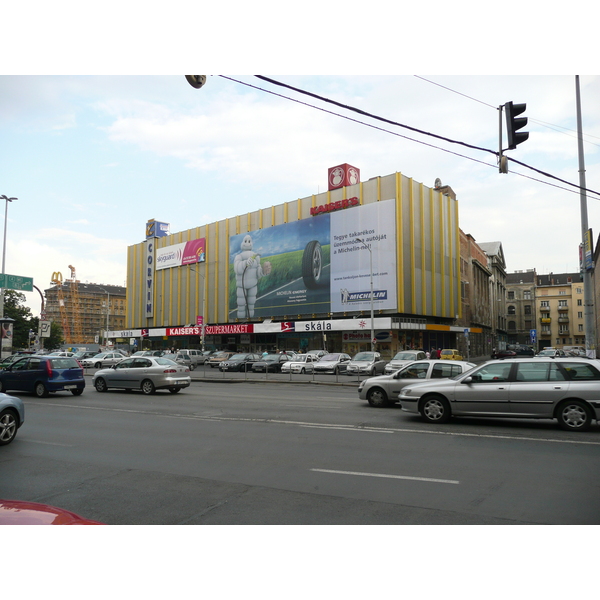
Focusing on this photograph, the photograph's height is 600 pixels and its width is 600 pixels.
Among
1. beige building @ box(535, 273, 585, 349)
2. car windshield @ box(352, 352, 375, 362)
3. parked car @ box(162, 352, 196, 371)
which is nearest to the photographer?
car windshield @ box(352, 352, 375, 362)

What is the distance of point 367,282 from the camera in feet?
154

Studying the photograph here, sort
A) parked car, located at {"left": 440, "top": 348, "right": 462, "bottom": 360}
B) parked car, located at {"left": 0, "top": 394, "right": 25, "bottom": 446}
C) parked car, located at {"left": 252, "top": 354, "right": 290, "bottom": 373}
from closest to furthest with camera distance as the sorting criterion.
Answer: parked car, located at {"left": 0, "top": 394, "right": 25, "bottom": 446} < parked car, located at {"left": 252, "top": 354, "right": 290, "bottom": 373} < parked car, located at {"left": 440, "top": 348, "right": 462, "bottom": 360}

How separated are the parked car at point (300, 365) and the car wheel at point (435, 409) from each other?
22.2 metres

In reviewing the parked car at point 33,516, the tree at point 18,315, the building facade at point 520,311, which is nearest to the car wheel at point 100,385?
the parked car at point 33,516

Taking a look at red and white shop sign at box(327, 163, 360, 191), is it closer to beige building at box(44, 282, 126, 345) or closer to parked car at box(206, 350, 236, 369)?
parked car at box(206, 350, 236, 369)

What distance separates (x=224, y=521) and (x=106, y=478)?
2691mm

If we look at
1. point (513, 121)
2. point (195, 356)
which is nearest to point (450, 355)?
point (195, 356)

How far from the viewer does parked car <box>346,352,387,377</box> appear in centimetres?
2939

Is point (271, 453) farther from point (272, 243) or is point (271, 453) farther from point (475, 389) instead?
point (272, 243)

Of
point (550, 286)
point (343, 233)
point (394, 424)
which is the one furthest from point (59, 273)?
point (394, 424)

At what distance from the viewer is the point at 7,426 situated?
9.39m

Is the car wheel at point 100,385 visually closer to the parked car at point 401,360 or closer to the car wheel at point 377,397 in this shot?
the car wheel at point 377,397

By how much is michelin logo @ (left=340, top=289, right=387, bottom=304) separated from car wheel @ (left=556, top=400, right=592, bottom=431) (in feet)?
115

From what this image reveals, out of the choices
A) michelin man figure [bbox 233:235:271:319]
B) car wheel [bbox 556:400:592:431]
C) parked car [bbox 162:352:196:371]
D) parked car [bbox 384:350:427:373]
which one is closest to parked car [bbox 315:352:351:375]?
parked car [bbox 384:350:427:373]
